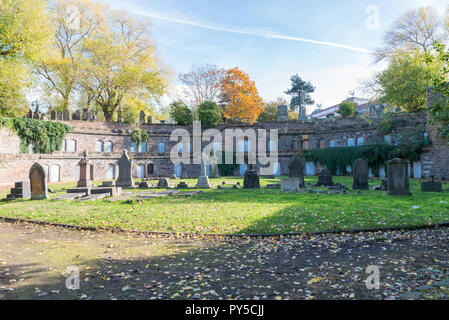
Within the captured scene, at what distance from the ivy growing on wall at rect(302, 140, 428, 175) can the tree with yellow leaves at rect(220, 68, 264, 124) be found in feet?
40.4

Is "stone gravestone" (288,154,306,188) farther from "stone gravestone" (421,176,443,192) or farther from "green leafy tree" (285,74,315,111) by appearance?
"green leafy tree" (285,74,315,111)

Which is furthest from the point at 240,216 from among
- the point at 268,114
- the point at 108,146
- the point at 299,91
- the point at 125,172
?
the point at 299,91

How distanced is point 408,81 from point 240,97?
77.8 feet

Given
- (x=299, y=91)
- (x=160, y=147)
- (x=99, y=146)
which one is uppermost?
Result: (x=299, y=91)

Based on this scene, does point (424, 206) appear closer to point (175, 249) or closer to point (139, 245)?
point (175, 249)

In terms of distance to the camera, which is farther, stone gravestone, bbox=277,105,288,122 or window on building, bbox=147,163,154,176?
stone gravestone, bbox=277,105,288,122

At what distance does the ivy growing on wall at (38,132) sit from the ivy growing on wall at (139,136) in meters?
8.44

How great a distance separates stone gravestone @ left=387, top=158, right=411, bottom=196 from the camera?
13.7 metres

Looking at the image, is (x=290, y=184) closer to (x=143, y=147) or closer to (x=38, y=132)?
(x=38, y=132)

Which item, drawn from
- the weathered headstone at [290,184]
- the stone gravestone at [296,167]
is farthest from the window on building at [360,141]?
the weathered headstone at [290,184]

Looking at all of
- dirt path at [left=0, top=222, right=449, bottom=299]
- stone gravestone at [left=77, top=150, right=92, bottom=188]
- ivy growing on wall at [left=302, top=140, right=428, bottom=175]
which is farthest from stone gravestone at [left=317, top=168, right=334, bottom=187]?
stone gravestone at [left=77, top=150, right=92, bottom=188]

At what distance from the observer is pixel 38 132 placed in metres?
30.9

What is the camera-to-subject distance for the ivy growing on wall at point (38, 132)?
2929 centimetres
